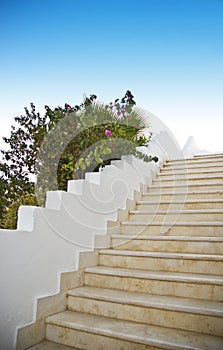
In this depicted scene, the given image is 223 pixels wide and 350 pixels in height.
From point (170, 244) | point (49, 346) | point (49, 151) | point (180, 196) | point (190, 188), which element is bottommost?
point (49, 346)

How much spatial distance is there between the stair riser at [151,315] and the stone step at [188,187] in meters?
1.87

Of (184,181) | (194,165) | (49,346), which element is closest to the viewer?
(49,346)

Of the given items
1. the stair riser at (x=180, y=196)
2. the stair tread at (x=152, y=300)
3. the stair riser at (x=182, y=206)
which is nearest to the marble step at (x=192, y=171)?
the stair riser at (x=180, y=196)

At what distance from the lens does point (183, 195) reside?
3461 millimetres

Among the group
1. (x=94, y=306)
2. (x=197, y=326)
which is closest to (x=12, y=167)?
(x=94, y=306)

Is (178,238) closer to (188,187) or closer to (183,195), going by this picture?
(183,195)

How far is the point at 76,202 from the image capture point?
8.23 ft

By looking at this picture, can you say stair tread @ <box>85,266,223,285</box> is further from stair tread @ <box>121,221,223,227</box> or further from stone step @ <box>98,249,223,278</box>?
stair tread @ <box>121,221,223,227</box>

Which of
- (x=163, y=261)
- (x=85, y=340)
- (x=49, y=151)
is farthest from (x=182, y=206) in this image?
(x=85, y=340)

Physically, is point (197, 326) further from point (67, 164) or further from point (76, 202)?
point (67, 164)

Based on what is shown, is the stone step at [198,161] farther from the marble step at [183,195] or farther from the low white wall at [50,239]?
the low white wall at [50,239]

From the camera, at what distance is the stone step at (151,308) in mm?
1712

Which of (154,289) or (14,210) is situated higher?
(14,210)

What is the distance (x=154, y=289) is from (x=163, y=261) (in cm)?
28
